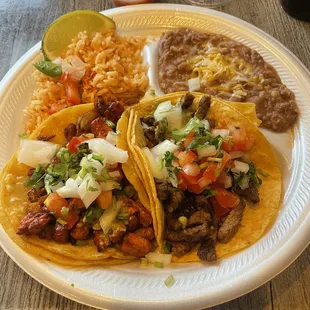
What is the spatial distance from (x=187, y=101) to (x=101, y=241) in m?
0.98

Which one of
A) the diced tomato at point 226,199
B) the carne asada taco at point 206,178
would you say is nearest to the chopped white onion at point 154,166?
the carne asada taco at point 206,178

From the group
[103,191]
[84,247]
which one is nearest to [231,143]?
[103,191]

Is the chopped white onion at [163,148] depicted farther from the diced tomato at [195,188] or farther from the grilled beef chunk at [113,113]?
the grilled beef chunk at [113,113]

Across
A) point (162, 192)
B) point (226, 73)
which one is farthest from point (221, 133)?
point (226, 73)

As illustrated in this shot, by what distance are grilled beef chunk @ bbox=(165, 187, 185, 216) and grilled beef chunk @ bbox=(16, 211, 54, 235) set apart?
62cm

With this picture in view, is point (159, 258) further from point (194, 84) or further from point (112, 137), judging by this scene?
point (194, 84)

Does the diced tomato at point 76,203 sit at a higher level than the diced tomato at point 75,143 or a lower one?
lower

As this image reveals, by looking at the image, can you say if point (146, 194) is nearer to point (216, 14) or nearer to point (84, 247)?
point (84, 247)

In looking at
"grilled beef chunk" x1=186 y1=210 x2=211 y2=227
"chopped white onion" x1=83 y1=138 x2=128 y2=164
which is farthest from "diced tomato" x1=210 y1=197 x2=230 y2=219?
"chopped white onion" x1=83 y1=138 x2=128 y2=164

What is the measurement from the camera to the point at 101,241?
225 centimetres

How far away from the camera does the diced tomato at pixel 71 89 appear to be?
3025 mm

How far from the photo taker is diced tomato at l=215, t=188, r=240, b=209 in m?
2.36

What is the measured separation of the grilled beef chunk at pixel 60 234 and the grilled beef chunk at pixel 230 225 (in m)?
0.79

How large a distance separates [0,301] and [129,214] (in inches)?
33.1
